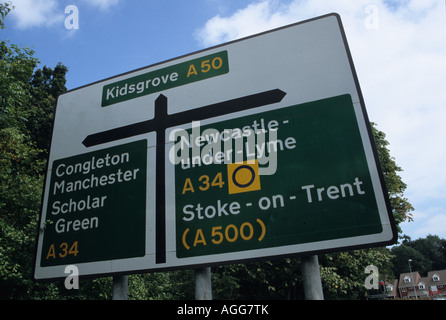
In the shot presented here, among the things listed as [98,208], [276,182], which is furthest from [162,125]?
[276,182]

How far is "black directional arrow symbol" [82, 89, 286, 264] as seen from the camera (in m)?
3.20

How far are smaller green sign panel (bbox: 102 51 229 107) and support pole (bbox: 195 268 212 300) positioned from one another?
2.12 metres

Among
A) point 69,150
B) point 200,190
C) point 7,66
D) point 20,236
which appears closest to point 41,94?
point 7,66

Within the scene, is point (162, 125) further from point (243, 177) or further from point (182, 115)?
point (243, 177)

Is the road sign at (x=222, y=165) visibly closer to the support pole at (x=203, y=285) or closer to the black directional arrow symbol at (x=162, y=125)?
the black directional arrow symbol at (x=162, y=125)

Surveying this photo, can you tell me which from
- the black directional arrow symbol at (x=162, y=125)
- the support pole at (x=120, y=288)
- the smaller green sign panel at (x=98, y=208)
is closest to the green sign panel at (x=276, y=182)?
the black directional arrow symbol at (x=162, y=125)

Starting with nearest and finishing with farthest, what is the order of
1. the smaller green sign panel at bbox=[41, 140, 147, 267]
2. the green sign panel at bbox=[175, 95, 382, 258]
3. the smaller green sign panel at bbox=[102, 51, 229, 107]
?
the green sign panel at bbox=[175, 95, 382, 258] → the smaller green sign panel at bbox=[41, 140, 147, 267] → the smaller green sign panel at bbox=[102, 51, 229, 107]

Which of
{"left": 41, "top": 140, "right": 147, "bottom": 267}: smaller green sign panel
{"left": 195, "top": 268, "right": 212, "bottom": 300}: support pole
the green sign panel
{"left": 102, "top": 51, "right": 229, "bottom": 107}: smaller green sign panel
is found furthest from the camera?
{"left": 102, "top": 51, "right": 229, "bottom": 107}: smaller green sign panel

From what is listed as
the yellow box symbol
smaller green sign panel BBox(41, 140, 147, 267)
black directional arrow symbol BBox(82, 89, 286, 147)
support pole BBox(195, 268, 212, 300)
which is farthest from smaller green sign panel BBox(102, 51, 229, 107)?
support pole BBox(195, 268, 212, 300)

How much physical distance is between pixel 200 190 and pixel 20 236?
7.18 metres

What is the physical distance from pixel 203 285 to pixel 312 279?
0.96 meters

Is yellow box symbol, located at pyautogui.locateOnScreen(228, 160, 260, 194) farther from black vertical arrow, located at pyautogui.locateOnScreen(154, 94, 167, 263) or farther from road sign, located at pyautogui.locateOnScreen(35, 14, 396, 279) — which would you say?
black vertical arrow, located at pyautogui.locateOnScreen(154, 94, 167, 263)

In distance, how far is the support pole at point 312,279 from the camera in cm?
253

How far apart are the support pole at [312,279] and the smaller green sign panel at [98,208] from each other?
1566 mm
